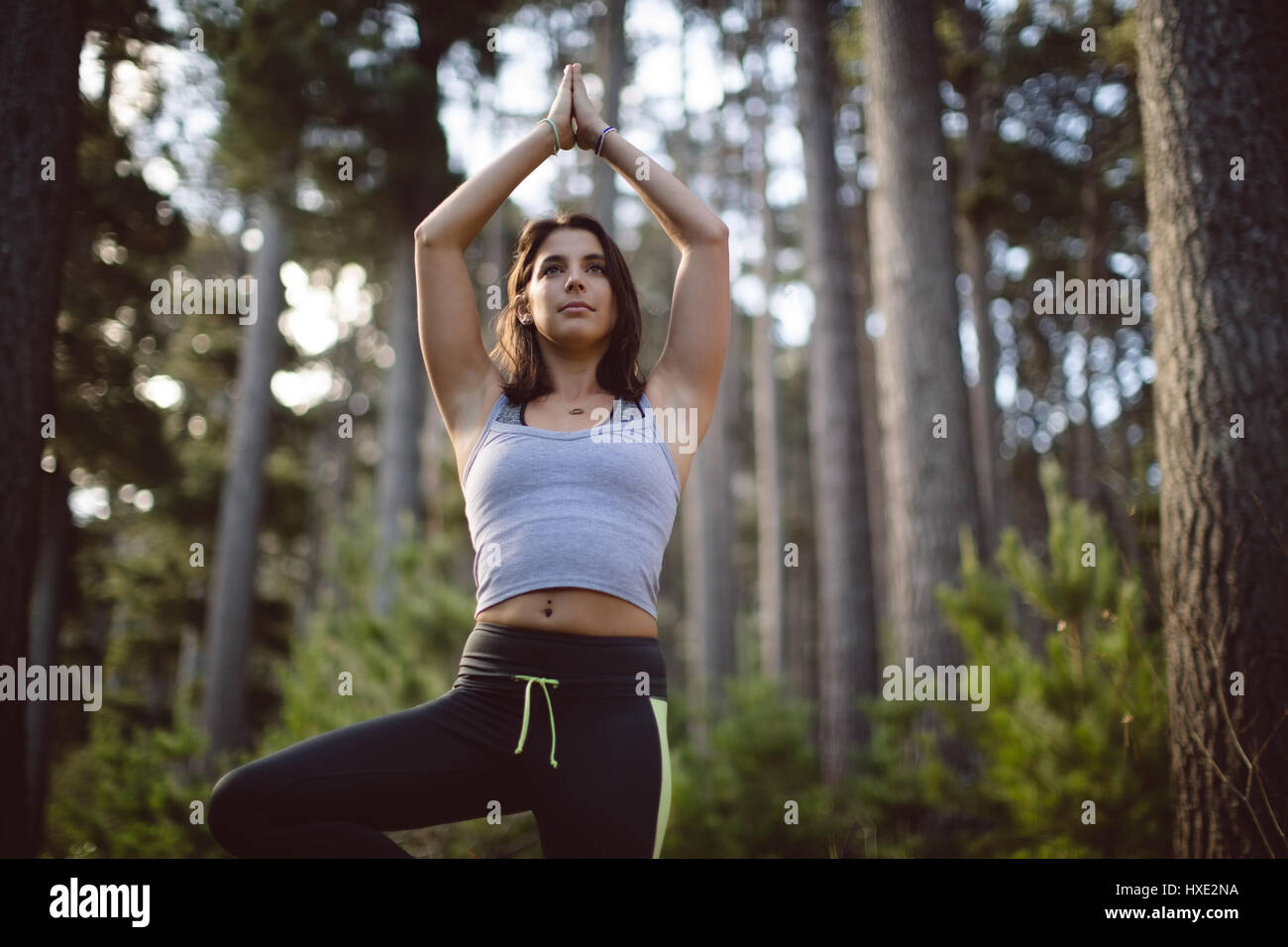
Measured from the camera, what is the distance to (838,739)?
7738 millimetres

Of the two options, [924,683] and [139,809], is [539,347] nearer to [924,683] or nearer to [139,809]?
[924,683]

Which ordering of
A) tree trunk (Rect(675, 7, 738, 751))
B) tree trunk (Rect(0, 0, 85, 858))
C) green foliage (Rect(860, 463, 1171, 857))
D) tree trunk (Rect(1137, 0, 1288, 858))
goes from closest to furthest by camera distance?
tree trunk (Rect(1137, 0, 1288, 858))
tree trunk (Rect(0, 0, 85, 858))
green foliage (Rect(860, 463, 1171, 857))
tree trunk (Rect(675, 7, 738, 751))

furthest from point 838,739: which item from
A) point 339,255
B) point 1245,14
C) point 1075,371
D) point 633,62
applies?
point 1075,371

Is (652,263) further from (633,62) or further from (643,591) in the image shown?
(643,591)

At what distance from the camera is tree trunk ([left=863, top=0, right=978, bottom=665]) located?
242 inches

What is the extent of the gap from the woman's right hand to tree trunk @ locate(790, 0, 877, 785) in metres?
6.74

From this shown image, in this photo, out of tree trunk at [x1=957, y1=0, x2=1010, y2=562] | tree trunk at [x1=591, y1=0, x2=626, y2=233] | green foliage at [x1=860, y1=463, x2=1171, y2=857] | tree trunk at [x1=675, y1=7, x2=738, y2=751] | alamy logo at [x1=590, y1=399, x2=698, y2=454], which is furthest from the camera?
tree trunk at [x1=675, y1=7, x2=738, y2=751]


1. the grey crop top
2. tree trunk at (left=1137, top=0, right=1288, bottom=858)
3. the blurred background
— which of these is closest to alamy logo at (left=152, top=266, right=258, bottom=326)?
the blurred background

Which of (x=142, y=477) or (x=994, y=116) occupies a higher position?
(x=994, y=116)

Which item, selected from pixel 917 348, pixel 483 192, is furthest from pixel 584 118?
pixel 917 348
